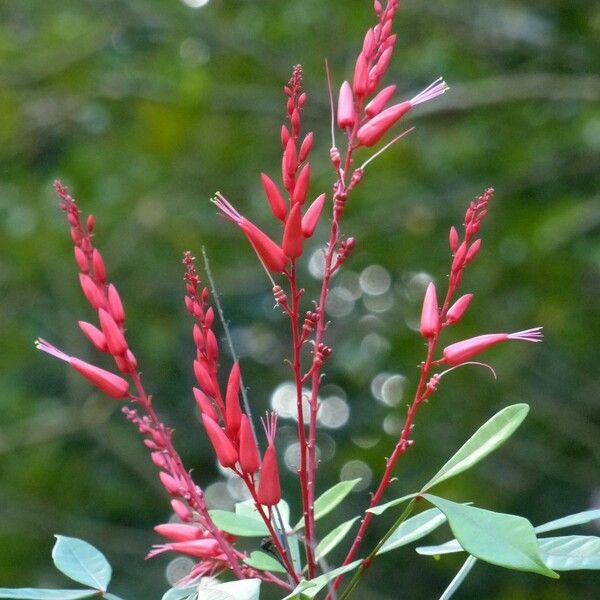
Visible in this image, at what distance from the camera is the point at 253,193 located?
18.0 ft

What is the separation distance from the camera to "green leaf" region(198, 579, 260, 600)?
0.92m

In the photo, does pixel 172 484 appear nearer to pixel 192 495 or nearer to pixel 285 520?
pixel 192 495

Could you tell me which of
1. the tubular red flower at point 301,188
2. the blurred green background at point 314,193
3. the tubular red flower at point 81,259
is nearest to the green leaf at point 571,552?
the tubular red flower at point 301,188

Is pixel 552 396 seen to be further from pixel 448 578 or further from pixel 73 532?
pixel 73 532

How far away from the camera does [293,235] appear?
3.45 feet

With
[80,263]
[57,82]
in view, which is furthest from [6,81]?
[80,263]

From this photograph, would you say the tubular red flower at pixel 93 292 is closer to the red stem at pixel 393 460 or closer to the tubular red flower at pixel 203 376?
the tubular red flower at pixel 203 376

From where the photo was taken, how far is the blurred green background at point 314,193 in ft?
16.1

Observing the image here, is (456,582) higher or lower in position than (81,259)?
lower

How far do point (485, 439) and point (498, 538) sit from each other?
0.42ft

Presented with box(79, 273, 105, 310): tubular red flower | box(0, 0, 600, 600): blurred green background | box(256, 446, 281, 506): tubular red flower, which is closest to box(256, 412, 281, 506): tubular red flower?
box(256, 446, 281, 506): tubular red flower

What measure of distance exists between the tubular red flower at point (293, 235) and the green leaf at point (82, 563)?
0.35 meters

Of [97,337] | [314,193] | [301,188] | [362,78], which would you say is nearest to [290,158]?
[301,188]

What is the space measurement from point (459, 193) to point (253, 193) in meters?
1.03
